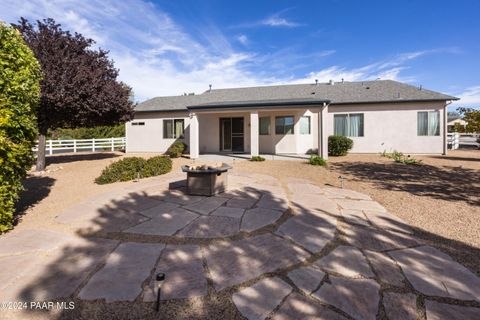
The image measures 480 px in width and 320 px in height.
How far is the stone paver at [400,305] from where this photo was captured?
2.23 meters

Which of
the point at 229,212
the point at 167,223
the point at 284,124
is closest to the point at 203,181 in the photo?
the point at 229,212

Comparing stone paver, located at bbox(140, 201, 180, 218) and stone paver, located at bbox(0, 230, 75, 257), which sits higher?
stone paver, located at bbox(140, 201, 180, 218)

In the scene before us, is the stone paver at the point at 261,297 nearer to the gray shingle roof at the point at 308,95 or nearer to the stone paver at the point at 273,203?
the stone paver at the point at 273,203

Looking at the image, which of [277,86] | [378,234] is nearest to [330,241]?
[378,234]

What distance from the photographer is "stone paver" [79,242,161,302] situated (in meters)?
2.45

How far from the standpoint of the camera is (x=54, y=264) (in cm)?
299

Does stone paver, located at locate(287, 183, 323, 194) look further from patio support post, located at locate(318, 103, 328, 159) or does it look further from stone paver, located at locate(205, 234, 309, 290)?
patio support post, located at locate(318, 103, 328, 159)

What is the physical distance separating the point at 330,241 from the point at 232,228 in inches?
57.6

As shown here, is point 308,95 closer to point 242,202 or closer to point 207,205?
point 242,202

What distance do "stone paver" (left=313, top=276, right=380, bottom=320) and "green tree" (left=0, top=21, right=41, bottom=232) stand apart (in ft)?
15.1

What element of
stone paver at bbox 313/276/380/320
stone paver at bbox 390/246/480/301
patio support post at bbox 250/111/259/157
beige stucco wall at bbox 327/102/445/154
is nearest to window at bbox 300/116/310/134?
beige stucco wall at bbox 327/102/445/154

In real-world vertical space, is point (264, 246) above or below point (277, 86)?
below

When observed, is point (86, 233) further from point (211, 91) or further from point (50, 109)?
point (211, 91)

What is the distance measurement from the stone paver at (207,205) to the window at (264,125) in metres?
11.1
